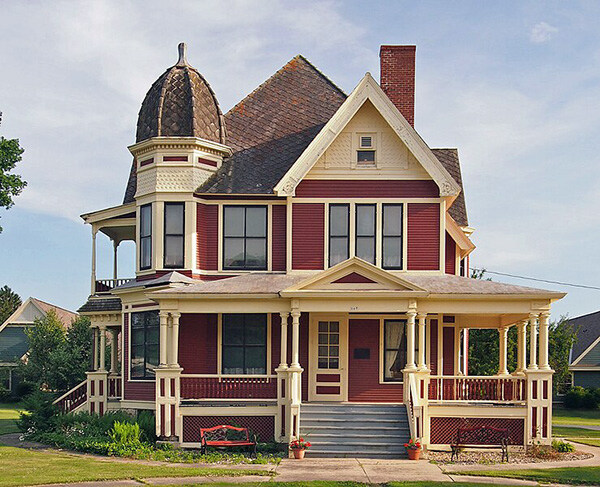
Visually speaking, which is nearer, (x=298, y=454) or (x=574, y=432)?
(x=298, y=454)

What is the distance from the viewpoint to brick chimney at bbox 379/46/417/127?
29.8m

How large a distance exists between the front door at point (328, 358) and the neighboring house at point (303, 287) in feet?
0.14

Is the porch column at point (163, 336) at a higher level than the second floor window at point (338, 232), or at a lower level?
lower

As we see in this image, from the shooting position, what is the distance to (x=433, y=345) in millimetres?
27641

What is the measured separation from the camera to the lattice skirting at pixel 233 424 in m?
24.6

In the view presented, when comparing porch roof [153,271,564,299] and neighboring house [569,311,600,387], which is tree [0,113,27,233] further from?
neighboring house [569,311,600,387]

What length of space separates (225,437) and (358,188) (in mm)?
8532

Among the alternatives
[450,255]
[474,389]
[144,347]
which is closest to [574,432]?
[450,255]

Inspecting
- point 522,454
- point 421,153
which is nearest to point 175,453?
point 522,454

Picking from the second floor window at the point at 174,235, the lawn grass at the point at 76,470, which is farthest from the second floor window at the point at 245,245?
the lawn grass at the point at 76,470

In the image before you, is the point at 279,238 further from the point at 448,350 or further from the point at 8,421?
the point at 8,421

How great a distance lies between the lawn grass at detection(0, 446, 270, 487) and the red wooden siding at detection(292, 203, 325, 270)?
845 cm

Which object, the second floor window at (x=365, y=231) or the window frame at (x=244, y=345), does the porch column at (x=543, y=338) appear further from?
the window frame at (x=244, y=345)

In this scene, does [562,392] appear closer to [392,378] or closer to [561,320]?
[561,320]
